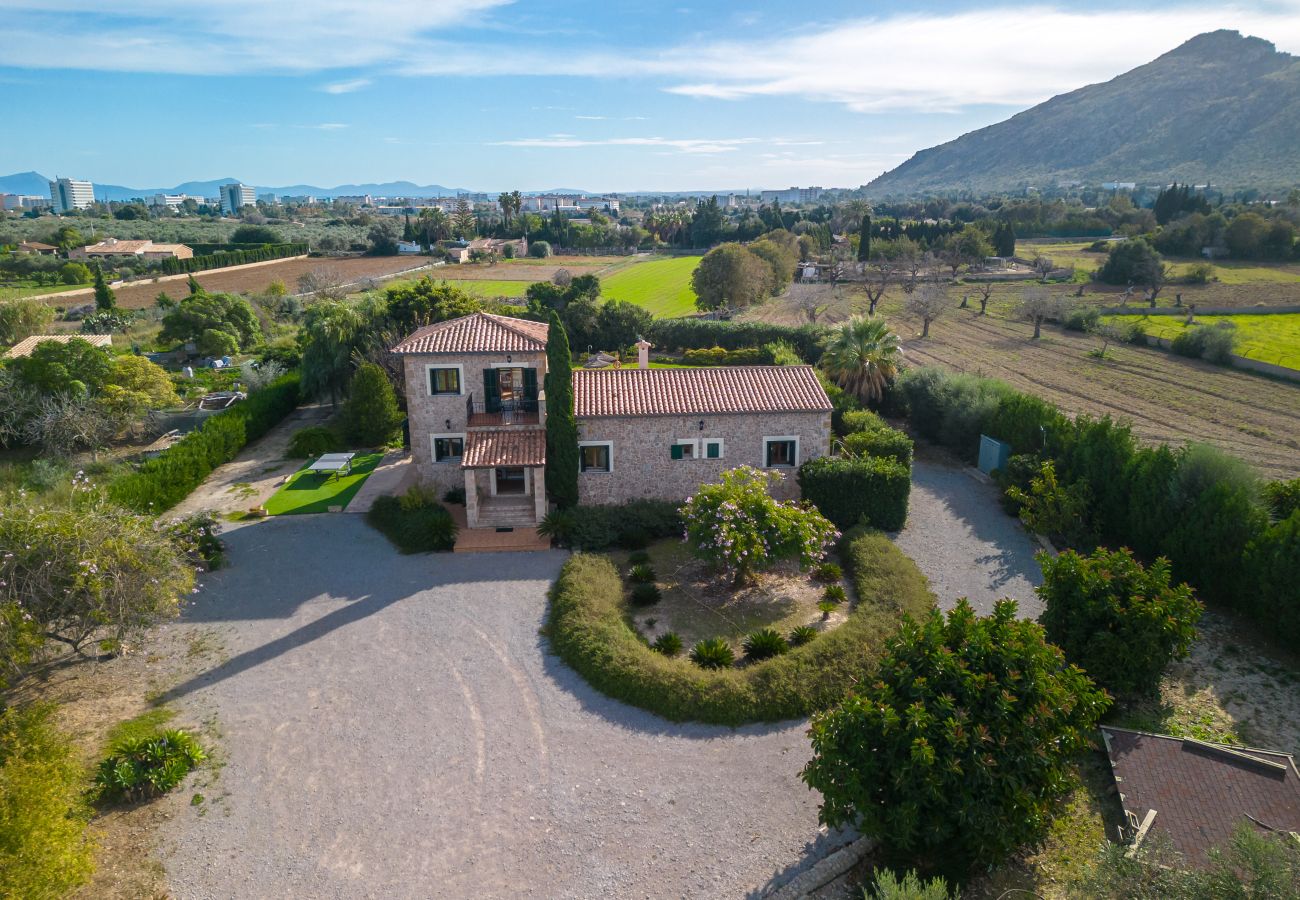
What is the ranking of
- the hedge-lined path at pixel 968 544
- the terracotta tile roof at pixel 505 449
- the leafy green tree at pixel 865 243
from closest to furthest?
the hedge-lined path at pixel 968 544, the terracotta tile roof at pixel 505 449, the leafy green tree at pixel 865 243

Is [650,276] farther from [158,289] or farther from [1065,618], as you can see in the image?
[1065,618]

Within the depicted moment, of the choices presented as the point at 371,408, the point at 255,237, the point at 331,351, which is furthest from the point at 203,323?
the point at 255,237

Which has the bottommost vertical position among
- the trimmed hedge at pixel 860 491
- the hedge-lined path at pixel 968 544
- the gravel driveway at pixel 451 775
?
the gravel driveway at pixel 451 775

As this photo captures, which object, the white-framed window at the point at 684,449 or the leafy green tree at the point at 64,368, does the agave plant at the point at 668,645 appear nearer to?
the white-framed window at the point at 684,449

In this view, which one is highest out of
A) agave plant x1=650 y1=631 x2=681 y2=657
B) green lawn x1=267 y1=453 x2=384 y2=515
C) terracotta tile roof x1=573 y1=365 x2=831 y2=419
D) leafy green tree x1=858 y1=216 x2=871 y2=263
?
leafy green tree x1=858 y1=216 x2=871 y2=263

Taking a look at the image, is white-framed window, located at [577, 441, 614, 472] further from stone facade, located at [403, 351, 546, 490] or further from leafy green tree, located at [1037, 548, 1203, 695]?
leafy green tree, located at [1037, 548, 1203, 695]

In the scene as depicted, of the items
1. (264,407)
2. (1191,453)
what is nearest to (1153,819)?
(1191,453)

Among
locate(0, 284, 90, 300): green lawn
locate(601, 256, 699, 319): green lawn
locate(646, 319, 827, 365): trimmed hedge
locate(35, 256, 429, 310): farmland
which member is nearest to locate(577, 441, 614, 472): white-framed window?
locate(646, 319, 827, 365): trimmed hedge

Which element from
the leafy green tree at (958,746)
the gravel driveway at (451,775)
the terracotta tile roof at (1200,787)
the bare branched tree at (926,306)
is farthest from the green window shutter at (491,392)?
the bare branched tree at (926,306)
